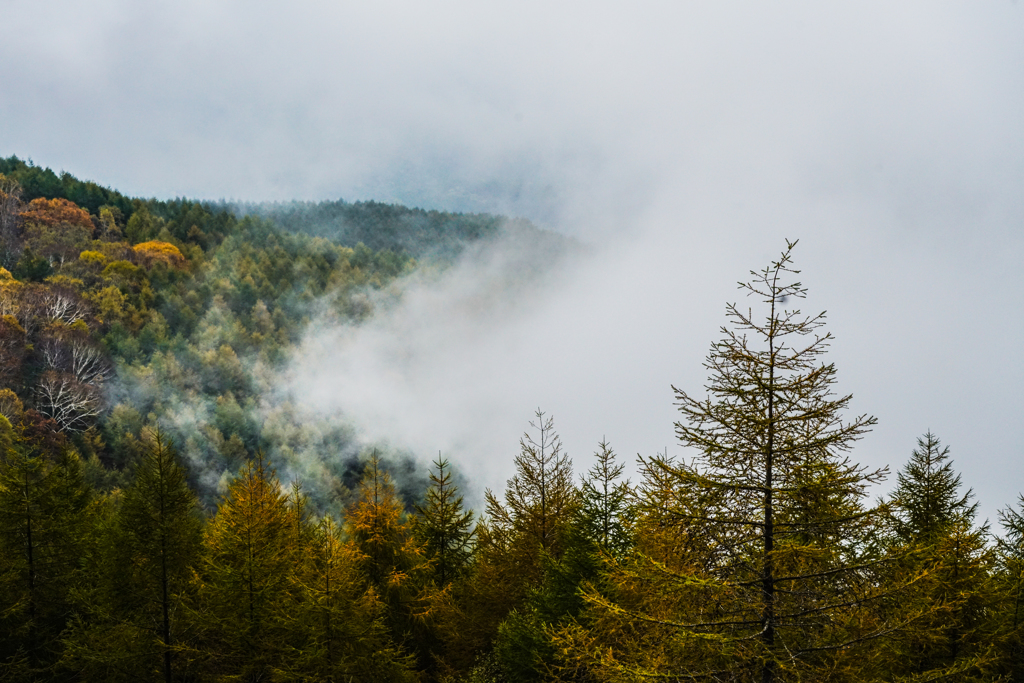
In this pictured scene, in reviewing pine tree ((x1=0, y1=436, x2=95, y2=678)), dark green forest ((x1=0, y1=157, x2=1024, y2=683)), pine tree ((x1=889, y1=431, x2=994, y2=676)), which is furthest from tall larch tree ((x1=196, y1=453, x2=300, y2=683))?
pine tree ((x1=889, y1=431, x2=994, y2=676))

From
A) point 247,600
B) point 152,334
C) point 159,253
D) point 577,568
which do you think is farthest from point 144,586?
point 159,253

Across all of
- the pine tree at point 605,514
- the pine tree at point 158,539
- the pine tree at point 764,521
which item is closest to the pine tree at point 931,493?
the pine tree at point 605,514

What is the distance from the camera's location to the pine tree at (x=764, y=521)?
724 cm

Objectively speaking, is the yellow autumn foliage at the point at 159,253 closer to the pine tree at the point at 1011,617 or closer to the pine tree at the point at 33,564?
the pine tree at the point at 33,564

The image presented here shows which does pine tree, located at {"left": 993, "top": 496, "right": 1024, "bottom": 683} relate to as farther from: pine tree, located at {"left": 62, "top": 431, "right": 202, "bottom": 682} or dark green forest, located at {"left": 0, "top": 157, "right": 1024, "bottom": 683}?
pine tree, located at {"left": 62, "top": 431, "right": 202, "bottom": 682}

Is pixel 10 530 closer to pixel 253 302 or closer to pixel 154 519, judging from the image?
pixel 154 519

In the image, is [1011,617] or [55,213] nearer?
[1011,617]

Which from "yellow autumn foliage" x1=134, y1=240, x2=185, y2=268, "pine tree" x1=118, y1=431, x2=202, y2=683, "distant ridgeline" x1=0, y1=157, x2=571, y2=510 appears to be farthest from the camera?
"yellow autumn foliage" x1=134, y1=240, x2=185, y2=268

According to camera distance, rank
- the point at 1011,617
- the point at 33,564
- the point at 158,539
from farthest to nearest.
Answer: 1. the point at 33,564
2. the point at 158,539
3. the point at 1011,617

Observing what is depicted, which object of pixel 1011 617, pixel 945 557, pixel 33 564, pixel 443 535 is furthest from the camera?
pixel 443 535

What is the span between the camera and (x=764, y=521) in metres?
7.63

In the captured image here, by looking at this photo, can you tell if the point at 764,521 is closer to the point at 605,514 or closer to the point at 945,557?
the point at 945,557

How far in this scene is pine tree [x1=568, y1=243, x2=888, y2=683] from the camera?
23.8ft

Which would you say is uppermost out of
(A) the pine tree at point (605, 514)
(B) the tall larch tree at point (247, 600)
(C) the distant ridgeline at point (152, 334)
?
(C) the distant ridgeline at point (152, 334)
